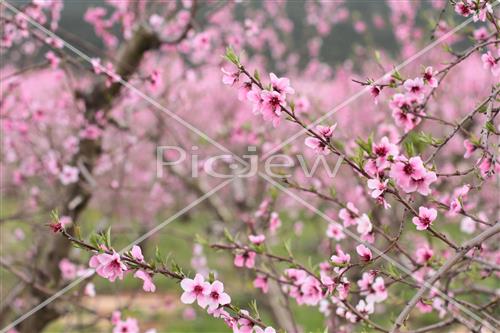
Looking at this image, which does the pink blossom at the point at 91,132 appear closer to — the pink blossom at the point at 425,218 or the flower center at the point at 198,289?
the flower center at the point at 198,289

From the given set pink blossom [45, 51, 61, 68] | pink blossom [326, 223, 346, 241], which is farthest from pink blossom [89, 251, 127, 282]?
pink blossom [45, 51, 61, 68]

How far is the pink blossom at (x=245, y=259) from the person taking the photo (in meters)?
2.76

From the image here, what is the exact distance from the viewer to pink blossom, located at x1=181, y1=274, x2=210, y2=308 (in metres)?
2.11

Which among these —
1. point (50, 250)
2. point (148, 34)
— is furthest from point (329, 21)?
point (50, 250)

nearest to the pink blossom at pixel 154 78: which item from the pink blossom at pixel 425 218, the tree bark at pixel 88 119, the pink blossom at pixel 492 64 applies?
the tree bark at pixel 88 119

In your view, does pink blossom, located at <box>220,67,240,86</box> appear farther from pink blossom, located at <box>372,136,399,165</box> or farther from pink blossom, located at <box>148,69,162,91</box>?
pink blossom, located at <box>148,69,162,91</box>

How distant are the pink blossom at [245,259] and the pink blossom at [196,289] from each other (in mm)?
622

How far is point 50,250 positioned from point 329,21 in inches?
318

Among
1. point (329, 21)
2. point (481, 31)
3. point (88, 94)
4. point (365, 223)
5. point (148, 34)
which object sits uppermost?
point (329, 21)

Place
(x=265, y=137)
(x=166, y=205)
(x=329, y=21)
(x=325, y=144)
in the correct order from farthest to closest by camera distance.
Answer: (x=166, y=205), (x=329, y=21), (x=265, y=137), (x=325, y=144)

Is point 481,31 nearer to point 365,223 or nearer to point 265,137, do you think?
point 365,223

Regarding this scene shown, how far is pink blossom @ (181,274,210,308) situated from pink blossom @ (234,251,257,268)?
622mm

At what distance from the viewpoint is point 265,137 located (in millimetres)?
5320

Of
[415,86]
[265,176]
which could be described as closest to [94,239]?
[415,86]
